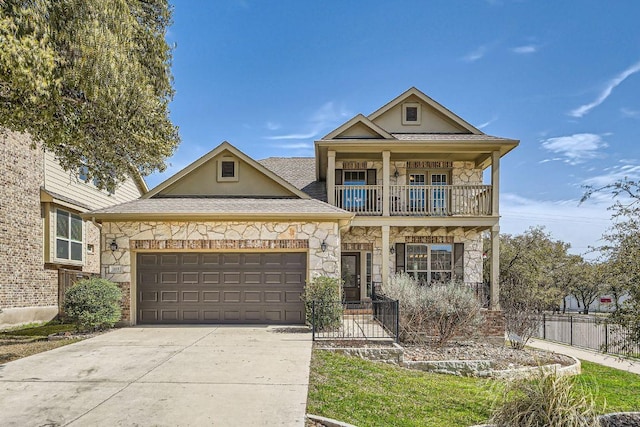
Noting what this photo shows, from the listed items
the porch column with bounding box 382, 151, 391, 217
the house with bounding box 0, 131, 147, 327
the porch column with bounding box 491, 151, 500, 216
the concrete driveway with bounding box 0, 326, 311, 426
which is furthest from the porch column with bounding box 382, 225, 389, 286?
the house with bounding box 0, 131, 147, 327

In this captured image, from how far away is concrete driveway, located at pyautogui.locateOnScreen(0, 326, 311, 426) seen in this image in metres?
5.46

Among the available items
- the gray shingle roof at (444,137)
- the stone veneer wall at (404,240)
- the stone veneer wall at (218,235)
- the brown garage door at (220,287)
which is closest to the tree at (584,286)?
the stone veneer wall at (404,240)

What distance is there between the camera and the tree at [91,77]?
21.6 feet

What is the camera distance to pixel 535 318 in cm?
1263

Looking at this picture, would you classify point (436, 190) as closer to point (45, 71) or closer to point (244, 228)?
point (244, 228)

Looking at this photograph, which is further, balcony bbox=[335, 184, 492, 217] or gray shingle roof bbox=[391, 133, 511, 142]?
balcony bbox=[335, 184, 492, 217]

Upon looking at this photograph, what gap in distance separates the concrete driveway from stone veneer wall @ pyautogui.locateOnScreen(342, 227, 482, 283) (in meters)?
6.83

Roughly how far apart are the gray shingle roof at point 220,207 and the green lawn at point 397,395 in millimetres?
4671

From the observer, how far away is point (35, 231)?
50.2ft

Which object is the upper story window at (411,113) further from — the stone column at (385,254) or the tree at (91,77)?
the tree at (91,77)

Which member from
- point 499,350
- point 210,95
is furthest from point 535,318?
point 210,95

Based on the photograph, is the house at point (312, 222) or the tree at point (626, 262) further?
the house at point (312, 222)

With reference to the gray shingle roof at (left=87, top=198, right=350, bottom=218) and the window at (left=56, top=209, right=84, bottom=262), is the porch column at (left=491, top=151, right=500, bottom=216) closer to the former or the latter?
the gray shingle roof at (left=87, top=198, right=350, bottom=218)

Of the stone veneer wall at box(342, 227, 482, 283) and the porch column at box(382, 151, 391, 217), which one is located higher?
the porch column at box(382, 151, 391, 217)
